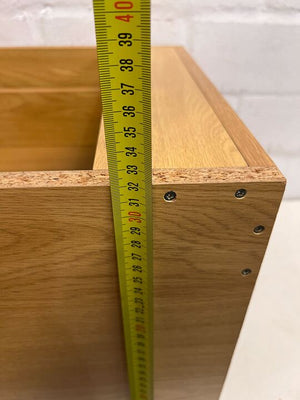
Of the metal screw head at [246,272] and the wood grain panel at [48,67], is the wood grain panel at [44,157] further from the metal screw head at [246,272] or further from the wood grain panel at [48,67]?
the metal screw head at [246,272]

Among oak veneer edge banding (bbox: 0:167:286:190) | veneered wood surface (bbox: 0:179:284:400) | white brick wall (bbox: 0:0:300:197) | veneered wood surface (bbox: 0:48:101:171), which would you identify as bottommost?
veneered wood surface (bbox: 0:179:284:400)

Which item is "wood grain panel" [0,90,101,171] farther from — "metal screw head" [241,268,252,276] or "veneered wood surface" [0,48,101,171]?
"metal screw head" [241,268,252,276]

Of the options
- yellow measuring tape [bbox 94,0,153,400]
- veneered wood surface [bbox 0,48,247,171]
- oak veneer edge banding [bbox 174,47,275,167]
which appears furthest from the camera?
veneered wood surface [bbox 0,48,247,171]

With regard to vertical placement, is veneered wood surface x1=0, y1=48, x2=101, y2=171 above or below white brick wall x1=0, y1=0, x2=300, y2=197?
below

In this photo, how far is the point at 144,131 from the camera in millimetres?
283

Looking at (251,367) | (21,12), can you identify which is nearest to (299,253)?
(251,367)

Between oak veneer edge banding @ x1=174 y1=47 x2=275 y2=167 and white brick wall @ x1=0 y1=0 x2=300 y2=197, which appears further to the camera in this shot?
white brick wall @ x1=0 y1=0 x2=300 y2=197

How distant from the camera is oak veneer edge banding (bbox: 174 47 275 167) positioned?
0.35 meters

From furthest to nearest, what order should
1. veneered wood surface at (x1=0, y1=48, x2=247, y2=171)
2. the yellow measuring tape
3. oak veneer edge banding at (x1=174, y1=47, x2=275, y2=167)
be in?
veneered wood surface at (x1=0, y1=48, x2=247, y2=171), oak veneer edge banding at (x1=174, y1=47, x2=275, y2=167), the yellow measuring tape

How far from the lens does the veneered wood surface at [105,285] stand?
1.07ft

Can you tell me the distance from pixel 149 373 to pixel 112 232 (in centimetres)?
30

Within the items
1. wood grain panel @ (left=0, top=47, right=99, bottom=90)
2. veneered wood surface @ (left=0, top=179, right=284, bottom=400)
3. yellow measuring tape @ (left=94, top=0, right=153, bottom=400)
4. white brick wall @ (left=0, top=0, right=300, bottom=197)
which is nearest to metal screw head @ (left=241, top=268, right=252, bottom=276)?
veneered wood surface @ (left=0, top=179, right=284, bottom=400)

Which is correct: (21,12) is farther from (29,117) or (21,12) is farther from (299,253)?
(299,253)

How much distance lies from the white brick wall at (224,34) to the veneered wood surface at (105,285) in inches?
24.0
